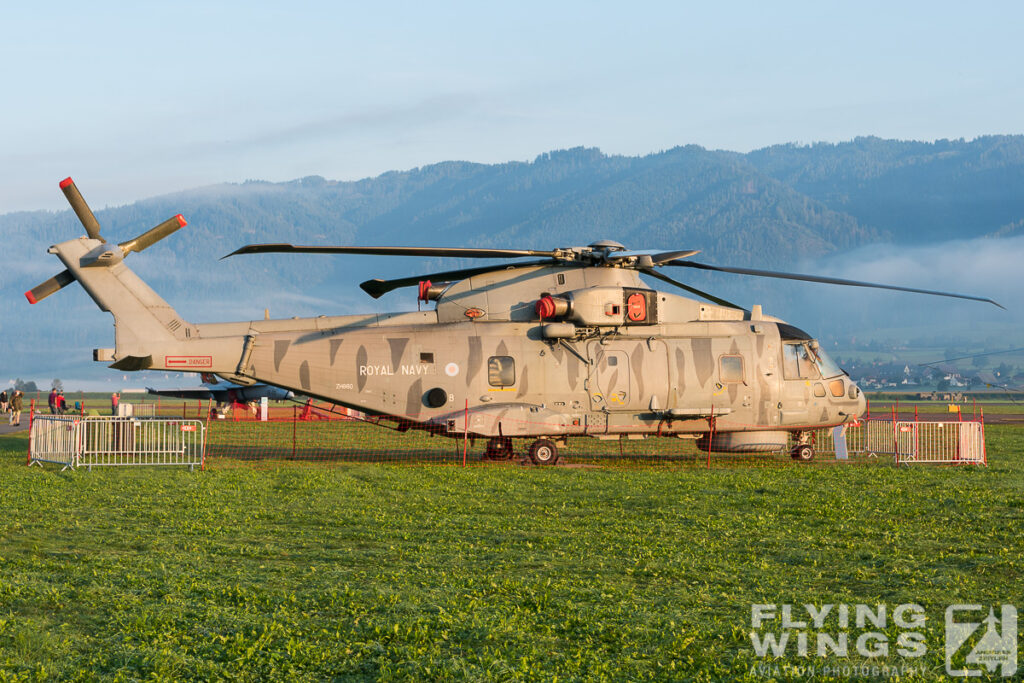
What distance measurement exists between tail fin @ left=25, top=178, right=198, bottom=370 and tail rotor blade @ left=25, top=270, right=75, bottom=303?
30mm

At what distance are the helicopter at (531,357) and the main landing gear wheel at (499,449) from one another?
0.13ft

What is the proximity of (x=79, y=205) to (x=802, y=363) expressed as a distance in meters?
18.6

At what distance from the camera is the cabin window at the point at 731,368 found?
83.1ft

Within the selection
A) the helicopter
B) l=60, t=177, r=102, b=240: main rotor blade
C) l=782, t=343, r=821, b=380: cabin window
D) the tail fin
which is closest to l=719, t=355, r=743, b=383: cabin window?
the helicopter

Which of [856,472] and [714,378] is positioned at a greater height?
[714,378]

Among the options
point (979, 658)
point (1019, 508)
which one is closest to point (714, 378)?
point (1019, 508)

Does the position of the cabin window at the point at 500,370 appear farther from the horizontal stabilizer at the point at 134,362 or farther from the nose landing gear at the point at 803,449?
the nose landing gear at the point at 803,449

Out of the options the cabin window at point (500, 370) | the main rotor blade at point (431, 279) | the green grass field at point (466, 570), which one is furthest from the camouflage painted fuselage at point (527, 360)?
the green grass field at point (466, 570)

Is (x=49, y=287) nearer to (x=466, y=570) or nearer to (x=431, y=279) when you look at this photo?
(x=431, y=279)

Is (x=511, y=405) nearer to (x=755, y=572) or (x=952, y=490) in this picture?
(x=952, y=490)

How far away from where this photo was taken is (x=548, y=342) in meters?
24.8

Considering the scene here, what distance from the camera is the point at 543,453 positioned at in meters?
24.7

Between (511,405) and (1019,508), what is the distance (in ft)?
40.2

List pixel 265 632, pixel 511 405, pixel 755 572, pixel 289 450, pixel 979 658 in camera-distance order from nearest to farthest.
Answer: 1. pixel 979 658
2. pixel 265 632
3. pixel 755 572
4. pixel 511 405
5. pixel 289 450
